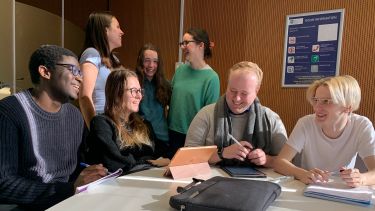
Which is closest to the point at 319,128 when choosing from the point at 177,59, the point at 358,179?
the point at 358,179

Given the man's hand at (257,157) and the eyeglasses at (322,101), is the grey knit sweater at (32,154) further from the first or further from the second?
the eyeglasses at (322,101)

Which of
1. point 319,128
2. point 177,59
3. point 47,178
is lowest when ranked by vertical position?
point 47,178

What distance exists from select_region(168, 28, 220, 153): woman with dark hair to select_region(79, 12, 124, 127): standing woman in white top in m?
0.51

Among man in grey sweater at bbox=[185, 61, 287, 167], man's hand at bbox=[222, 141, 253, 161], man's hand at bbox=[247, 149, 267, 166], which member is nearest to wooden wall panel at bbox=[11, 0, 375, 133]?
man in grey sweater at bbox=[185, 61, 287, 167]

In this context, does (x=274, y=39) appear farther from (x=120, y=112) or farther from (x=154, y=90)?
(x=120, y=112)

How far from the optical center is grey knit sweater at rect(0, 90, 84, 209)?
1312mm

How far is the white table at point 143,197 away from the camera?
1064 millimetres

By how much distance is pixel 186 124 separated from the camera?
2410mm

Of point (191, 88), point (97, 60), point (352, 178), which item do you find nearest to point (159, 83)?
point (191, 88)

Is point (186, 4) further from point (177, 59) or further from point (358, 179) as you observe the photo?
point (358, 179)

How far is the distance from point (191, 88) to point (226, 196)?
142cm

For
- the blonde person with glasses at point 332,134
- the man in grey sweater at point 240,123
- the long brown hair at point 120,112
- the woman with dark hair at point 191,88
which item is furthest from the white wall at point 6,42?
the blonde person with glasses at point 332,134

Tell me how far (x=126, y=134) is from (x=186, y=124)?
0.70 metres

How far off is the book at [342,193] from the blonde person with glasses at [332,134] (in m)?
0.20
